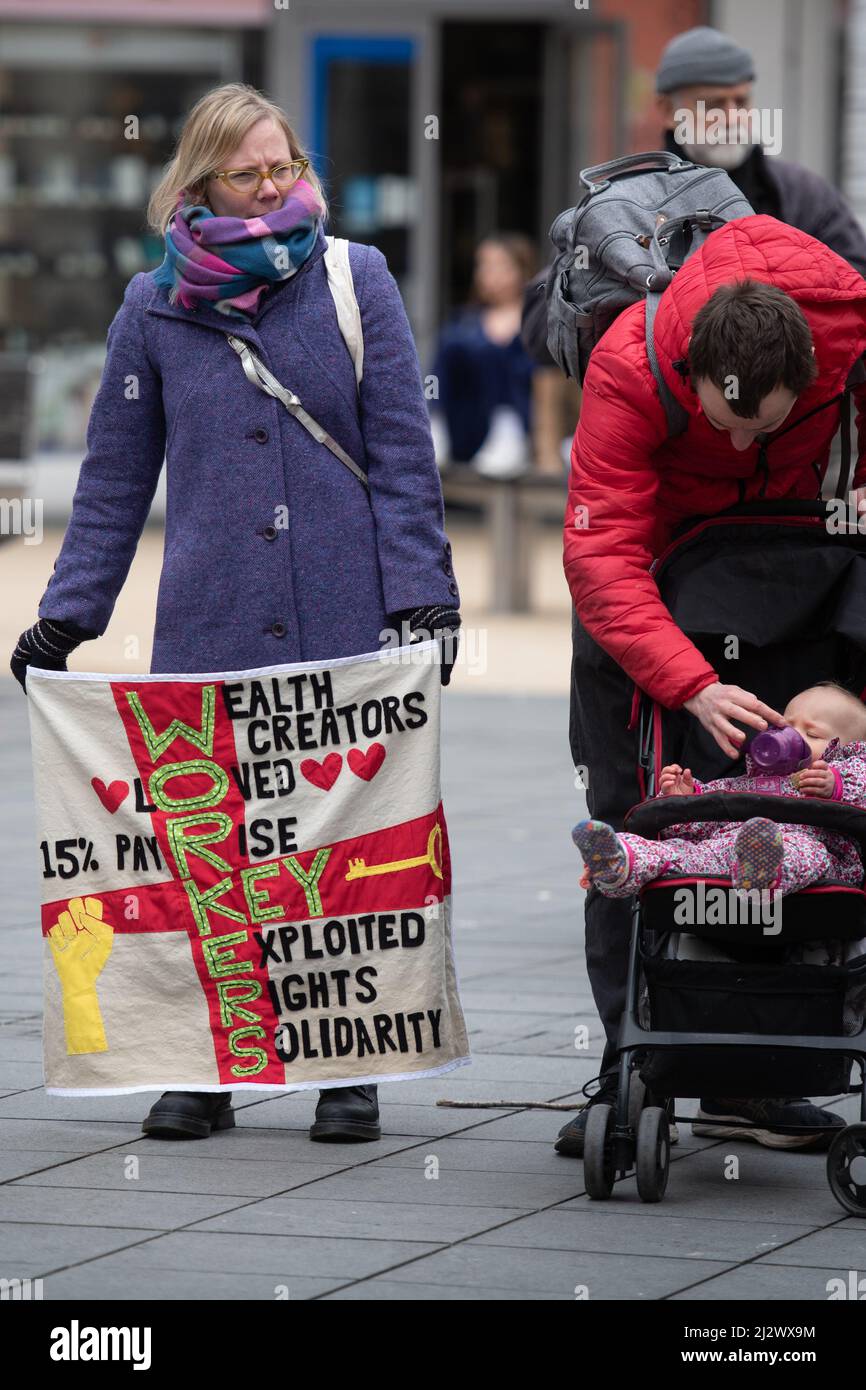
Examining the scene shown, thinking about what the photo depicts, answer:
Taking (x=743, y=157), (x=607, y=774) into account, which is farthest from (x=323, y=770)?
(x=743, y=157)

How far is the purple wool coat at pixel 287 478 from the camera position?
4.72 m

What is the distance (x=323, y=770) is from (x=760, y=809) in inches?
36.0

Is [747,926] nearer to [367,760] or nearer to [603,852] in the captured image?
[603,852]

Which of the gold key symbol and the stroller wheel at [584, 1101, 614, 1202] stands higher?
the gold key symbol

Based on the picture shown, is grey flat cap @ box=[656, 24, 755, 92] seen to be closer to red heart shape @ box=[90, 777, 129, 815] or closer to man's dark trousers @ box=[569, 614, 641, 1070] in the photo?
man's dark trousers @ box=[569, 614, 641, 1070]

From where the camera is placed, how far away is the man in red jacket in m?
4.08

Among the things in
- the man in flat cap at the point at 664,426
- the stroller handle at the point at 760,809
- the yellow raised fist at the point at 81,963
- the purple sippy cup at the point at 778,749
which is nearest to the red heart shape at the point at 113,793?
the yellow raised fist at the point at 81,963

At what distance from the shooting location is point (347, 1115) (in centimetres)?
469

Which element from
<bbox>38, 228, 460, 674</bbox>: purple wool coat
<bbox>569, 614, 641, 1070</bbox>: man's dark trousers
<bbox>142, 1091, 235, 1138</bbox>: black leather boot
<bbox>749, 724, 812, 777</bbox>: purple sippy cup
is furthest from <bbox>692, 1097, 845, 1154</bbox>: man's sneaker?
<bbox>38, 228, 460, 674</bbox>: purple wool coat

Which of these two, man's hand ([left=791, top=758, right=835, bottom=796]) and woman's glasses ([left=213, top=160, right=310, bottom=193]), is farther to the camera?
woman's glasses ([left=213, top=160, right=310, bottom=193])

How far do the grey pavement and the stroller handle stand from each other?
0.67 m
